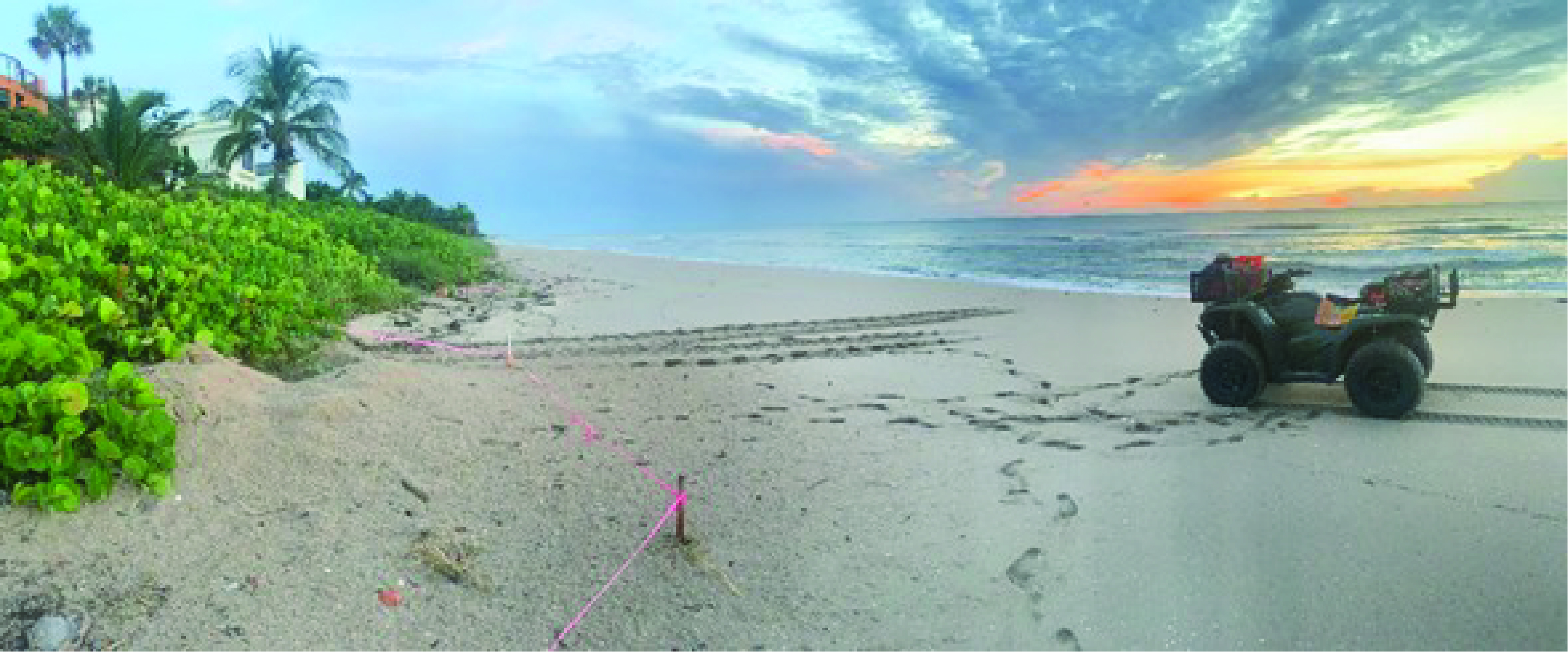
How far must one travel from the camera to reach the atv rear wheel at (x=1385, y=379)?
440 cm

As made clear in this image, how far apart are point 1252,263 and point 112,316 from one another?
528cm

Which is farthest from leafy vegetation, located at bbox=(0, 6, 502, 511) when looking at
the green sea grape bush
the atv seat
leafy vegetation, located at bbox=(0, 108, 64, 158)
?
leafy vegetation, located at bbox=(0, 108, 64, 158)

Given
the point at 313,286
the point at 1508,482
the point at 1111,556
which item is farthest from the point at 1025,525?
the point at 313,286

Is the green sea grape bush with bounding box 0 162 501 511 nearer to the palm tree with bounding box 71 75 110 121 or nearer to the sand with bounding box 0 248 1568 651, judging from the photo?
the sand with bounding box 0 248 1568 651

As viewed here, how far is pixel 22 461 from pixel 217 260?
320 centimetres

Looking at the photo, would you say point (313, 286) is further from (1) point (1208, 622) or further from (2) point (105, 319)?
(1) point (1208, 622)

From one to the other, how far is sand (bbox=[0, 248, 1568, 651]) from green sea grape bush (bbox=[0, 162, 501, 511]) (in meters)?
0.15

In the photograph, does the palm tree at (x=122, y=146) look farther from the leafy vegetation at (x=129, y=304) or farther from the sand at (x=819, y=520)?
the sand at (x=819, y=520)

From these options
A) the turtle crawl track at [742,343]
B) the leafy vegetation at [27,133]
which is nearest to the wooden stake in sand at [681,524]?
the turtle crawl track at [742,343]

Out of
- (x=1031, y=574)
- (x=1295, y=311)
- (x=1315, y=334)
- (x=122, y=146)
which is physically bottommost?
(x=1031, y=574)

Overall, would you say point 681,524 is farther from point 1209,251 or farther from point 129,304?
point 1209,251

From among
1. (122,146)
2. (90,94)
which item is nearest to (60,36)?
(90,94)

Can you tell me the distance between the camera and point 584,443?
416 cm

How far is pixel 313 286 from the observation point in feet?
25.4
